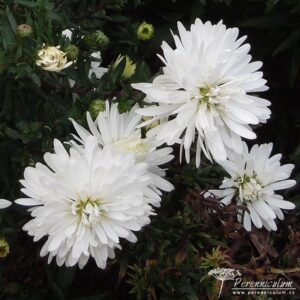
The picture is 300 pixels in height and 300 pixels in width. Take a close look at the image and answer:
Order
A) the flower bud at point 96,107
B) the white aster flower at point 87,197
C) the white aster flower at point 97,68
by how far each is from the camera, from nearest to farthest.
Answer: the white aster flower at point 87,197 → the flower bud at point 96,107 → the white aster flower at point 97,68

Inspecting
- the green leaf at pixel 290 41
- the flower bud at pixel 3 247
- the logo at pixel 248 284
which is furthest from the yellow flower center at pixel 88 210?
the green leaf at pixel 290 41

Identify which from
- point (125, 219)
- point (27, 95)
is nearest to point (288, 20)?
point (27, 95)

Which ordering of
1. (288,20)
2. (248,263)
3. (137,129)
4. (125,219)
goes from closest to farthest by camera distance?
(125,219) → (137,129) → (248,263) → (288,20)

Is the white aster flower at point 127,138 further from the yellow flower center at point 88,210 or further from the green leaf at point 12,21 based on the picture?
the green leaf at point 12,21

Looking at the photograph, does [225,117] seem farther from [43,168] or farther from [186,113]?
[43,168]

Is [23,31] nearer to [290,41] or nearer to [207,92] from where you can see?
[207,92]

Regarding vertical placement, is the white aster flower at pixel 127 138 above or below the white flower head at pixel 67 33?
below

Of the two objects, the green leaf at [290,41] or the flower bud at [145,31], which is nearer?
the flower bud at [145,31]

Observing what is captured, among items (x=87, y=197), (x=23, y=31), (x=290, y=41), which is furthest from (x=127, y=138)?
(x=290, y=41)

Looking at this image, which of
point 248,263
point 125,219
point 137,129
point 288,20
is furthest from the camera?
point 288,20
